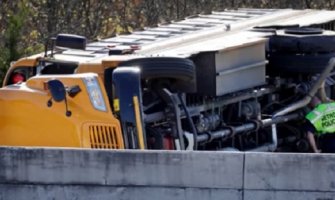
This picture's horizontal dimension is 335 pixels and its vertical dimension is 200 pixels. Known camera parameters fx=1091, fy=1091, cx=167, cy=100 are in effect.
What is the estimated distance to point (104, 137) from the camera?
8.62 meters

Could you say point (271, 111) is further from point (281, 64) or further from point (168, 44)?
point (168, 44)

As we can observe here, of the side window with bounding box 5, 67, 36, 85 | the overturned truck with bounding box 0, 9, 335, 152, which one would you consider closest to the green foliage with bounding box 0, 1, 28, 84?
the overturned truck with bounding box 0, 9, 335, 152

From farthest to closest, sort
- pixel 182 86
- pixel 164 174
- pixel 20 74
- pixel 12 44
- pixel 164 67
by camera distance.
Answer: pixel 12 44
pixel 20 74
pixel 182 86
pixel 164 67
pixel 164 174

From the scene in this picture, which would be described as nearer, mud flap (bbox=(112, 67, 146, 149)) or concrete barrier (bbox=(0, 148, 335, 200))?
concrete barrier (bbox=(0, 148, 335, 200))

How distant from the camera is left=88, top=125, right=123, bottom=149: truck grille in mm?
8570

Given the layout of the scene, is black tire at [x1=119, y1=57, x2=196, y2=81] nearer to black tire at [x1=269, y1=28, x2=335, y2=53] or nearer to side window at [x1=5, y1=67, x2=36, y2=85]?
side window at [x1=5, y1=67, x2=36, y2=85]

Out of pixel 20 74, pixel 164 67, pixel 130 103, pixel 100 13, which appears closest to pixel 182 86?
pixel 164 67

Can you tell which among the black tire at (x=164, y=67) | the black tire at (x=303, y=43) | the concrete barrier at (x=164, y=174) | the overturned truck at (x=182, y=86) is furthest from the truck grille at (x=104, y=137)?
the black tire at (x=303, y=43)

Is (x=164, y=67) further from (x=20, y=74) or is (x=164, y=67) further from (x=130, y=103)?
(x=20, y=74)

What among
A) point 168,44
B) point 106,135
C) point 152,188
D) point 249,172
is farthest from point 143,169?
point 168,44

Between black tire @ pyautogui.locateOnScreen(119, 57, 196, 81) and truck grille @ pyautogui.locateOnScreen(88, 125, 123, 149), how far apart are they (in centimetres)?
59

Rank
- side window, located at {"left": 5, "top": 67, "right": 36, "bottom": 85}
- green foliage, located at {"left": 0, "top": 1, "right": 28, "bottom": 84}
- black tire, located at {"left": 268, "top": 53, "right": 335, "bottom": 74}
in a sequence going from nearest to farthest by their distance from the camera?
side window, located at {"left": 5, "top": 67, "right": 36, "bottom": 85} → black tire, located at {"left": 268, "top": 53, "right": 335, "bottom": 74} → green foliage, located at {"left": 0, "top": 1, "right": 28, "bottom": 84}

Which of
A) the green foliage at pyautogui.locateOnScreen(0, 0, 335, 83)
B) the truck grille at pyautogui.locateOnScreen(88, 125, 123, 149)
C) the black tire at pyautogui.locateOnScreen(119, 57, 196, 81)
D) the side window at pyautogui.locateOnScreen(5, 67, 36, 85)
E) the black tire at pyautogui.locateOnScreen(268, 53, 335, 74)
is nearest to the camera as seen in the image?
the truck grille at pyautogui.locateOnScreen(88, 125, 123, 149)

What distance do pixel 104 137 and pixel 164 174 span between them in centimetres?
147
